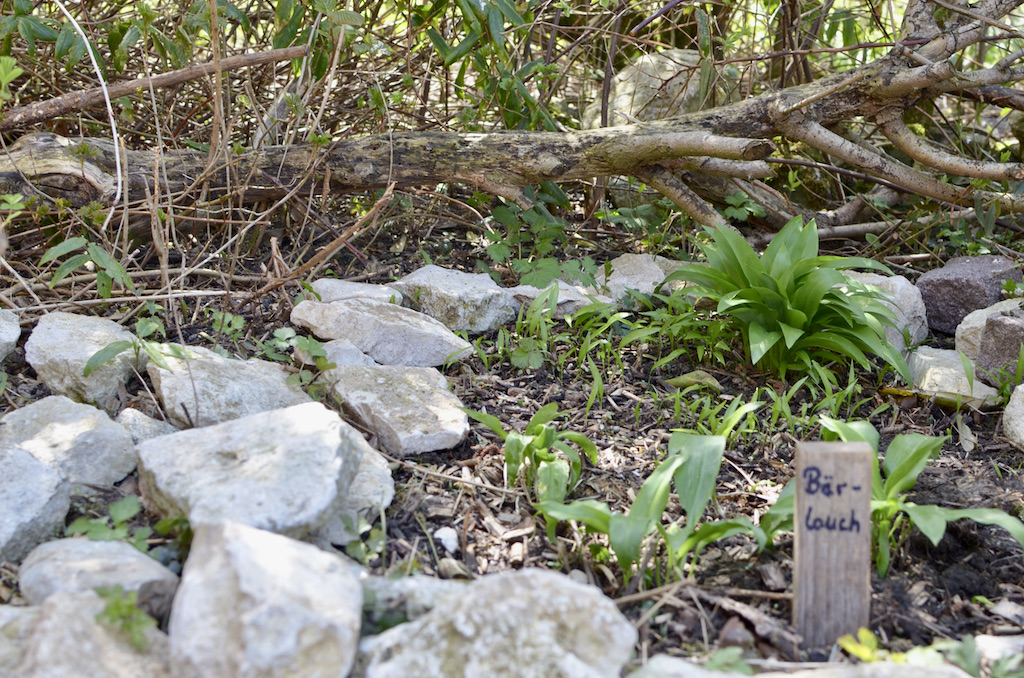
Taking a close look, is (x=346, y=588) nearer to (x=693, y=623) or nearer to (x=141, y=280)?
(x=693, y=623)

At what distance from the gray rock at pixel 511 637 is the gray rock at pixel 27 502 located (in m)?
0.88

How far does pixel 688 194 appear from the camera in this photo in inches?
134

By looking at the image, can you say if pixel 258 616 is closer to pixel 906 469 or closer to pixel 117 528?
pixel 117 528

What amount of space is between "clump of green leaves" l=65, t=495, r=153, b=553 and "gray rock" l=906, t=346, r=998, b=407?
2406mm

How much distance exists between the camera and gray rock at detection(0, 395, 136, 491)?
1.98m

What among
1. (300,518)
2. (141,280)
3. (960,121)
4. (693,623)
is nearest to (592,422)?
(693,623)

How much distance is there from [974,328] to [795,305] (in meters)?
0.69

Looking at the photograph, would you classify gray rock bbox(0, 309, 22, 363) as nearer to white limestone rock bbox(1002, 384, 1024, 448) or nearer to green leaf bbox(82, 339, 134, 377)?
green leaf bbox(82, 339, 134, 377)

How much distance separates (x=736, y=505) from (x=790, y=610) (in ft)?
1.55

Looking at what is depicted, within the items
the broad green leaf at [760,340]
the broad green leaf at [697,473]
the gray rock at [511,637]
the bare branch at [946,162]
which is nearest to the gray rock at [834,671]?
the gray rock at [511,637]

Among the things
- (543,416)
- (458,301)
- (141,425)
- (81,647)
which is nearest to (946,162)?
(458,301)

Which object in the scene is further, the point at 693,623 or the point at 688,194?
the point at 688,194

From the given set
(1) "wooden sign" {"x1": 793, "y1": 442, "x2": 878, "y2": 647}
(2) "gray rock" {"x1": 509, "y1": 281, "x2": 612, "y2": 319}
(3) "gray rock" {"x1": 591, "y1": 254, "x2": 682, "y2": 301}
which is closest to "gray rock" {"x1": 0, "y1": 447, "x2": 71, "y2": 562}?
(1) "wooden sign" {"x1": 793, "y1": 442, "x2": 878, "y2": 647}

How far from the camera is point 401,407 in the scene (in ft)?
7.64
